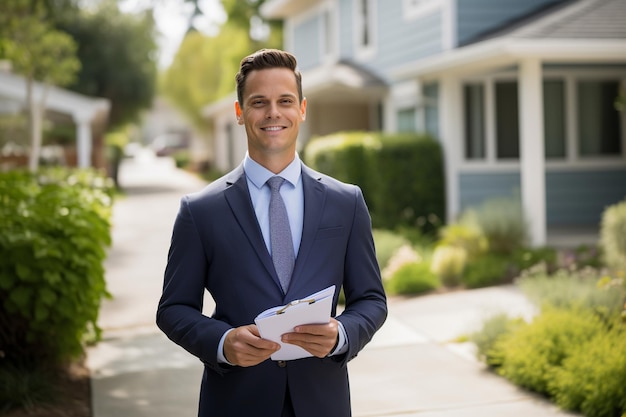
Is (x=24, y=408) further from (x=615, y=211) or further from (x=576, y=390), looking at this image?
(x=615, y=211)

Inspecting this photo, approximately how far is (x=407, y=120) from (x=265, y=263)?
15258 millimetres

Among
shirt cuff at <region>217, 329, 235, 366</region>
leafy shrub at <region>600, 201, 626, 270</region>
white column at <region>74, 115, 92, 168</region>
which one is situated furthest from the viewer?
white column at <region>74, 115, 92, 168</region>

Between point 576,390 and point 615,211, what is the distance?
5202mm

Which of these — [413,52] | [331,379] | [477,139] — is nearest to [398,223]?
[477,139]

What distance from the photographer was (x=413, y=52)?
17.1 metres

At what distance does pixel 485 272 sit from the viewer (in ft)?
36.6

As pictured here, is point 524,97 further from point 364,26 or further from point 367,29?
point 364,26

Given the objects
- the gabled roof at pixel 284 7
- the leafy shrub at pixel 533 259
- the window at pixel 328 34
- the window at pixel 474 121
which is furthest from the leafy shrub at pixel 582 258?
the gabled roof at pixel 284 7

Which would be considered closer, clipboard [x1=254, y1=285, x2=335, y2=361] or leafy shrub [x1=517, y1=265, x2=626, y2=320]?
clipboard [x1=254, y1=285, x2=335, y2=361]

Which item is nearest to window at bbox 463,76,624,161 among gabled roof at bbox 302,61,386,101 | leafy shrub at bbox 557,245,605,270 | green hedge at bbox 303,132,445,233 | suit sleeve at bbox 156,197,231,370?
green hedge at bbox 303,132,445,233

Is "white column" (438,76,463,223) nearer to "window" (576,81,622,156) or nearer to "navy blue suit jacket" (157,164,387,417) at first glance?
"window" (576,81,622,156)

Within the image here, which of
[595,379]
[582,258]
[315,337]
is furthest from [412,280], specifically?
[315,337]

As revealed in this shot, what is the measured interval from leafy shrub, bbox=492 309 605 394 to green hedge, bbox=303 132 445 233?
26.5 feet

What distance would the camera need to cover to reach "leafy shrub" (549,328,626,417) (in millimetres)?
5504
